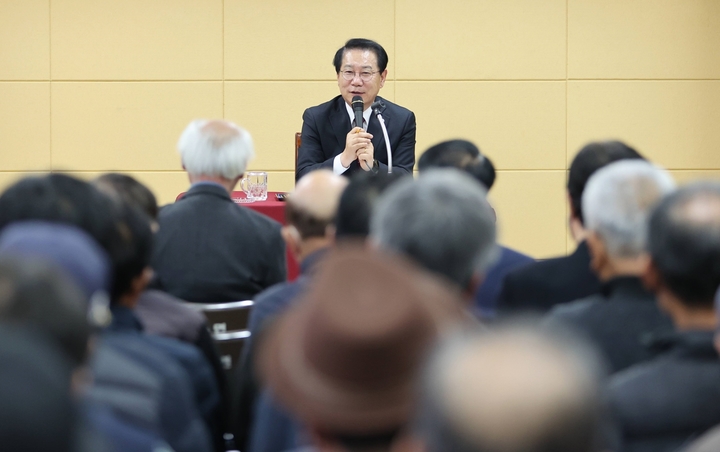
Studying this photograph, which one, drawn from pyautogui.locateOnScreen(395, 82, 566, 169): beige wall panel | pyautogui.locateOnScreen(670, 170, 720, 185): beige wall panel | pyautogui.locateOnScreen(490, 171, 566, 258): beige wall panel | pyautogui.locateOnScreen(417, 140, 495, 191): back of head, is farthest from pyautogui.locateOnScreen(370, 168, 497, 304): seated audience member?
pyautogui.locateOnScreen(670, 170, 720, 185): beige wall panel

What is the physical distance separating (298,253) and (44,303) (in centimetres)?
122

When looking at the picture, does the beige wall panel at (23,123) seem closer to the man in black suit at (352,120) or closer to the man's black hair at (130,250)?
the man in black suit at (352,120)

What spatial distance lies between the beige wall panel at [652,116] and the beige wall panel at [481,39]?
0.28 metres

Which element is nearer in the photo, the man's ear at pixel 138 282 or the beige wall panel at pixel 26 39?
the man's ear at pixel 138 282

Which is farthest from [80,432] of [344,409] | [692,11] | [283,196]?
[692,11]

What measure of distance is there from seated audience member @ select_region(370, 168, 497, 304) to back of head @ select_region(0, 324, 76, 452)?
2.50 ft

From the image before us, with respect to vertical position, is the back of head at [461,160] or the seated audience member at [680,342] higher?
the back of head at [461,160]

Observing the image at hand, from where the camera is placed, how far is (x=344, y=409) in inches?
34.5

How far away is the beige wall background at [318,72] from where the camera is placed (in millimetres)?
6086

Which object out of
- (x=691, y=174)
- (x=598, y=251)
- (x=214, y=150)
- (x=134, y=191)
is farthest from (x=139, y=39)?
(x=598, y=251)

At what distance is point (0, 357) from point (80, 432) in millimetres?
84

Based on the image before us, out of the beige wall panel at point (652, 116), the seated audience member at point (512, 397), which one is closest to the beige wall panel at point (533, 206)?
the beige wall panel at point (652, 116)

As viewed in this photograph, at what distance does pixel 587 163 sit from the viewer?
7.20 feet

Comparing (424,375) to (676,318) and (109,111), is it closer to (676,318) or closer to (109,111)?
(676,318)
